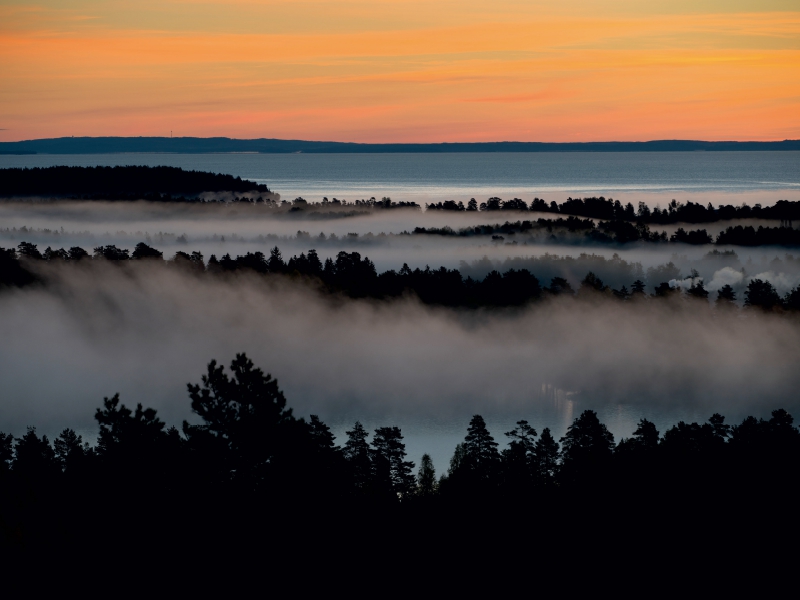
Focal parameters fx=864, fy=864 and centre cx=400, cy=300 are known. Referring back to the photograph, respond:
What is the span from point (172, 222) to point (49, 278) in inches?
2109

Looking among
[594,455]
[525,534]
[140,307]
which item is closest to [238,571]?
[525,534]

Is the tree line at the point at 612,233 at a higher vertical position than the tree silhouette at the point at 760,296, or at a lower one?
higher

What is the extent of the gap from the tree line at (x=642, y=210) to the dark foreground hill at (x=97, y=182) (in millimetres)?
57679

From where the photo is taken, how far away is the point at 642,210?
541 ft

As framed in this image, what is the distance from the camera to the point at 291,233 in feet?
589

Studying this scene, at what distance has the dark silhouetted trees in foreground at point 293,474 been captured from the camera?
2034cm

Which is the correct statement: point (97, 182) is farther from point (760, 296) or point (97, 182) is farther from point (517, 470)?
point (517, 470)

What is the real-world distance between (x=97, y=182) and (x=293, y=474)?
592 feet

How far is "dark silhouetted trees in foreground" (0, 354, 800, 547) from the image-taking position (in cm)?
2034

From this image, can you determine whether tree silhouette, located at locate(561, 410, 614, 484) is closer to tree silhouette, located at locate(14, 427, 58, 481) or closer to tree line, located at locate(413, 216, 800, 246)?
tree silhouette, located at locate(14, 427, 58, 481)

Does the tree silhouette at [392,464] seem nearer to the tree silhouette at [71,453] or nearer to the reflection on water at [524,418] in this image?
the tree silhouette at [71,453]

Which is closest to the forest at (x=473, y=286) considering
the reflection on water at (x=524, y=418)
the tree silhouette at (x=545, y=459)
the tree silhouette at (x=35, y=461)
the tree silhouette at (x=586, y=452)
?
the reflection on water at (x=524, y=418)

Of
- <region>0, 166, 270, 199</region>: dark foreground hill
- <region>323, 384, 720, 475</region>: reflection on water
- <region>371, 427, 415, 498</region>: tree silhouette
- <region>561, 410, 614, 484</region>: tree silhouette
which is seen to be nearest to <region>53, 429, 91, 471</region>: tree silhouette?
<region>371, 427, 415, 498</region>: tree silhouette

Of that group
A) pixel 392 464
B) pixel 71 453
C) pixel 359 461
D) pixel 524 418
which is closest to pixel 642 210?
pixel 524 418
